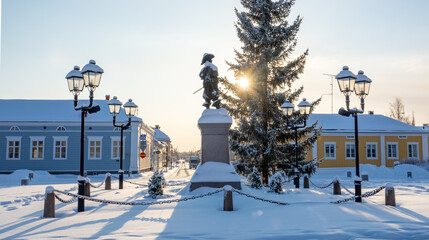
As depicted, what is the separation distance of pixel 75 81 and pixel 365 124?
1336 inches

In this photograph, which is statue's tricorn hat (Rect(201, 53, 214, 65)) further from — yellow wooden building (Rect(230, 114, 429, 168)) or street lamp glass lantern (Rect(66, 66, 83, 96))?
yellow wooden building (Rect(230, 114, 429, 168))

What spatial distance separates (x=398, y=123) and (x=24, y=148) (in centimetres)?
3911

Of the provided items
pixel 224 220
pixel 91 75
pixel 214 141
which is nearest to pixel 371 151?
pixel 214 141

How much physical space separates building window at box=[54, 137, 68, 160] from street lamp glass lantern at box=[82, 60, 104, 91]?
23927 mm

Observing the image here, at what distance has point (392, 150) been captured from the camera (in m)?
36.6

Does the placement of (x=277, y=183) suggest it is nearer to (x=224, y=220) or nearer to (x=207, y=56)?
(x=224, y=220)

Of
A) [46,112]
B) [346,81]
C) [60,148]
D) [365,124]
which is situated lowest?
[60,148]

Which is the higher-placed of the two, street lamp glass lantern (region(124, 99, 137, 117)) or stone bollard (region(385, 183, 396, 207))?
street lamp glass lantern (region(124, 99, 137, 117))

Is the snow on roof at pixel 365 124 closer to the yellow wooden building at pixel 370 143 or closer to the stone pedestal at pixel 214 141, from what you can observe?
the yellow wooden building at pixel 370 143

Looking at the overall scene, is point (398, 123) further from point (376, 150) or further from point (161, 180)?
point (161, 180)

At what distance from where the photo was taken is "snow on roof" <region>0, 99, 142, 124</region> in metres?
32.2

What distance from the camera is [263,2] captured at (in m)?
18.3

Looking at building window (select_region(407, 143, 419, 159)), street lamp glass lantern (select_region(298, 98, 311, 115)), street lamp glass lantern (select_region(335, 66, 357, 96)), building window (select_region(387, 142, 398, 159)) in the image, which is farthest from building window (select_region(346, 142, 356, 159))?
street lamp glass lantern (select_region(335, 66, 357, 96))

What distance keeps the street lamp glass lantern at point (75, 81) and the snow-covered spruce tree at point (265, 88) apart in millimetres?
9330
